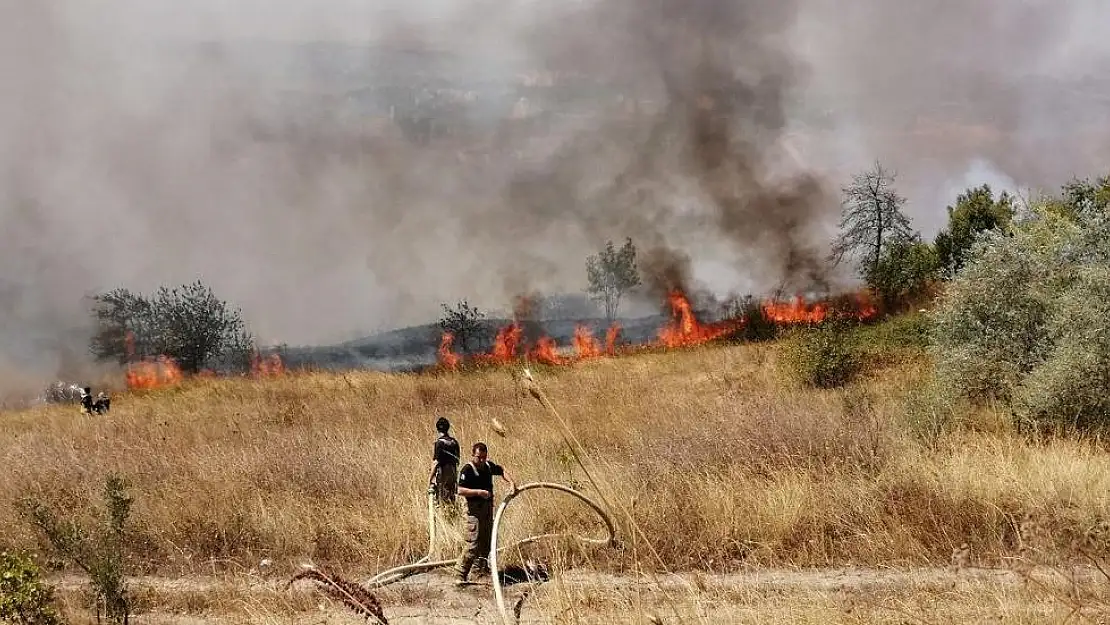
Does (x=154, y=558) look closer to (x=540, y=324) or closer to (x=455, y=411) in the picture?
(x=455, y=411)

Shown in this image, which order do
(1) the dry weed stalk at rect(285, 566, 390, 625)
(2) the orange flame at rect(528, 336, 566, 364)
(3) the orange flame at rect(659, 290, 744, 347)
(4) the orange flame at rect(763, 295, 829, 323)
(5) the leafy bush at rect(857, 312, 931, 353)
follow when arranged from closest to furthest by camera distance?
(1) the dry weed stalk at rect(285, 566, 390, 625), (5) the leafy bush at rect(857, 312, 931, 353), (2) the orange flame at rect(528, 336, 566, 364), (4) the orange flame at rect(763, 295, 829, 323), (3) the orange flame at rect(659, 290, 744, 347)

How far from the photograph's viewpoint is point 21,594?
4949mm

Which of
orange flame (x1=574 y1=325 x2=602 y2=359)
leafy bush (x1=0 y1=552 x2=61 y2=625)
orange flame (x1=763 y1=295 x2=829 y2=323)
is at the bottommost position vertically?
leafy bush (x1=0 y1=552 x2=61 y2=625)

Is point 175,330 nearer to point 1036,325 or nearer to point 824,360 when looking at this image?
point 824,360

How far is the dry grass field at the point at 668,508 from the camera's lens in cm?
543

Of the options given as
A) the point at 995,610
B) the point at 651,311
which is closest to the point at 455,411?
the point at 995,610

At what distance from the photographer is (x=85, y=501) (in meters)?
9.20

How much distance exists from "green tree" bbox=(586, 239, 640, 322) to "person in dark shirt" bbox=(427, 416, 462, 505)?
2844cm

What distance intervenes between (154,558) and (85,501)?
2.15m

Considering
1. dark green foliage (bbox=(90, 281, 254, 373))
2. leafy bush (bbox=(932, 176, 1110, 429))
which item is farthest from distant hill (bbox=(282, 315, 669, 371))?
leafy bush (bbox=(932, 176, 1110, 429))

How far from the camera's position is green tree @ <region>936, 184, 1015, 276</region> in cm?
3272

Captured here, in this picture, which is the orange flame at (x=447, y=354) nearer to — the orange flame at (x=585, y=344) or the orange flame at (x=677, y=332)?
the orange flame at (x=677, y=332)

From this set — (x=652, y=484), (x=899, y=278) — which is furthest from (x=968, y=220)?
(x=652, y=484)

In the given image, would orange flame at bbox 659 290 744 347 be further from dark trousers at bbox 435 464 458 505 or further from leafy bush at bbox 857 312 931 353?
dark trousers at bbox 435 464 458 505
